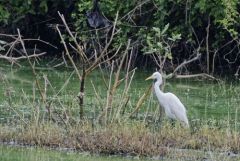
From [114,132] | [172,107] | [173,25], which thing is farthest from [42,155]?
[173,25]

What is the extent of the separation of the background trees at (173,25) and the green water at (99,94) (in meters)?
1.41

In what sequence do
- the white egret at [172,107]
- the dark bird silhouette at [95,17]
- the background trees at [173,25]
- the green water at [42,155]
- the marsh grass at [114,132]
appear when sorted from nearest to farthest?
the green water at [42,155] < the marsh grass at [114,132] < the white egret at [172,107] < the background trees at [173,25] < the dark bird silhouette at [95,17]

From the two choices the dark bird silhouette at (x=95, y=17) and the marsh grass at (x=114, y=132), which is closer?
the marsh grass at (x=114, y=132)

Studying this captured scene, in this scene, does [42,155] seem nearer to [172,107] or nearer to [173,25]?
[172,107]

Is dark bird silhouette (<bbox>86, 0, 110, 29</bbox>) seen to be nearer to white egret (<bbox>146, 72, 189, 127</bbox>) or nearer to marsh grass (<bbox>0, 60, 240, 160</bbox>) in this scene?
marsh grass (<bbox>0, 60, 240, 160</bbox>)

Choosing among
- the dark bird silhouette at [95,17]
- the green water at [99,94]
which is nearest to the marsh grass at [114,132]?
the green water at [99,94]

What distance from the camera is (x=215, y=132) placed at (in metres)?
13.8

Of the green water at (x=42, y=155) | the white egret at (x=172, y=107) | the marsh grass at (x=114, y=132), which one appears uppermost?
the white egret at (x=172, y=107)

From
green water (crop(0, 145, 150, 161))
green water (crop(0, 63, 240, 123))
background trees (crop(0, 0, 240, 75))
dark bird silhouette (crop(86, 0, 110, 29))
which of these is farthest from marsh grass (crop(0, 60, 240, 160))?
dark bird silhouette (crop(86, 0, 110, 29))

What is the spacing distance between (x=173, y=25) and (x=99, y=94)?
10636 mm

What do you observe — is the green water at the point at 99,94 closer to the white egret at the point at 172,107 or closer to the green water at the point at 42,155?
the white egret at the point at 172,107

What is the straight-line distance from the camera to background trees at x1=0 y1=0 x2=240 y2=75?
83.3 feet

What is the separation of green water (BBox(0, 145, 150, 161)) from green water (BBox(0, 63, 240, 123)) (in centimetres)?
149

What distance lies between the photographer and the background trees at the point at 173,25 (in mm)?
25391
